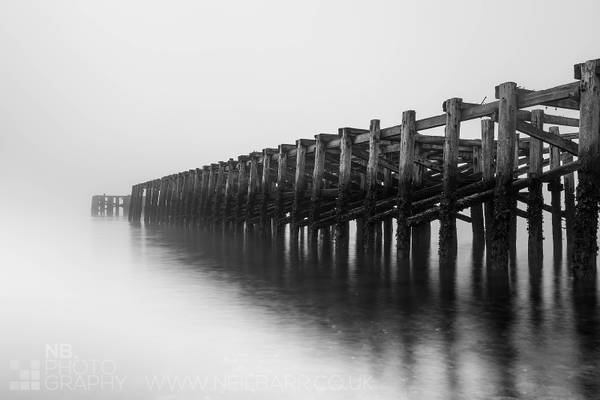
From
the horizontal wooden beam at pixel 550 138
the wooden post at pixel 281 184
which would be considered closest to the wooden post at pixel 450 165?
the horizontal wooden beam at pixel 550 138

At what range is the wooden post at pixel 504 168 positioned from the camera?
10.7 metres

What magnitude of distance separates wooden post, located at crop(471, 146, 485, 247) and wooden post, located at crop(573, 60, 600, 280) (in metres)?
7.13

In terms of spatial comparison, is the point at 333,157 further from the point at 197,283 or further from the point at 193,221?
the point at 193,221

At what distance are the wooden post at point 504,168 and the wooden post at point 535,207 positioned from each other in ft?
4.48

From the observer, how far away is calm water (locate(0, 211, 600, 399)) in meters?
4.48

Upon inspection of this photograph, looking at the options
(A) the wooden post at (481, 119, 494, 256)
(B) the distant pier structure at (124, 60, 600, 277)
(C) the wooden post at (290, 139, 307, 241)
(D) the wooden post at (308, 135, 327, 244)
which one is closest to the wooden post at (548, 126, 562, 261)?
(B) the distant pier structure at (124, 60, 600, 277)

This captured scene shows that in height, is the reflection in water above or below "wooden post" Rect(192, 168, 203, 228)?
below

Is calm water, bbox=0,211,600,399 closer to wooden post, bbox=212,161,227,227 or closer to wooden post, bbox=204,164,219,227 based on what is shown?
wooden post, bbox=212,161,227,227

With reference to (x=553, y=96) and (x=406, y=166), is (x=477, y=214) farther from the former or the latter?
(x=553, y=96)

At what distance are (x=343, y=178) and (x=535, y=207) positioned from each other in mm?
5092

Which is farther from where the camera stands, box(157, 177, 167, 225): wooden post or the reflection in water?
box(157, 177, 167, 225): wooden post

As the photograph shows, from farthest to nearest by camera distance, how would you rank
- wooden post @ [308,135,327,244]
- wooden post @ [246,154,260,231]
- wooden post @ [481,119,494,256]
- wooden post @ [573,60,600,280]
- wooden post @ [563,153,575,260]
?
wooden post @ [246,154,260,231]
wooden post @ [308,135,327,244]
wooden post @ [563,153,575,260]
wooden post @ [481,119,494,256]
wooden post @ [573,60,600,280]

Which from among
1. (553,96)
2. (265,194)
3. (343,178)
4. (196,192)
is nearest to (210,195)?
(196,192)

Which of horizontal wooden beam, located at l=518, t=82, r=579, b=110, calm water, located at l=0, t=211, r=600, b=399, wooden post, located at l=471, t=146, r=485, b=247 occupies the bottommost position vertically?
calm water, located at l=0, t=211, r=600, b=399
